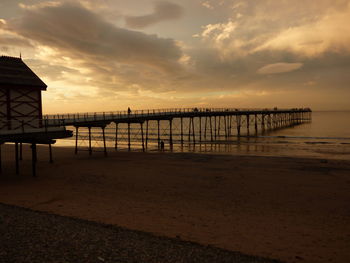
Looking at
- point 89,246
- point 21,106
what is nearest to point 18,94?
point 21,106

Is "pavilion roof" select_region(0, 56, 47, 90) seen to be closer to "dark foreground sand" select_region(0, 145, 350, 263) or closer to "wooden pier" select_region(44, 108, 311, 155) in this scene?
"wooden pier" select_region(44, 108, 311, 155)

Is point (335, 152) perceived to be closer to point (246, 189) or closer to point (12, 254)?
point (246, 189)

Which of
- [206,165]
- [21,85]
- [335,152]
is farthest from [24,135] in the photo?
[335,152]

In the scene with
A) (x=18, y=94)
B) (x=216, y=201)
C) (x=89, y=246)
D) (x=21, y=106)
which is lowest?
(x=216, y=201)

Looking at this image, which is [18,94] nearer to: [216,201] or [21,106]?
[21,106]

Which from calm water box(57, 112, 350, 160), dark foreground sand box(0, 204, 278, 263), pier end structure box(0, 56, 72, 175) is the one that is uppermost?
pier end structure box(0, 56, 72, 175)

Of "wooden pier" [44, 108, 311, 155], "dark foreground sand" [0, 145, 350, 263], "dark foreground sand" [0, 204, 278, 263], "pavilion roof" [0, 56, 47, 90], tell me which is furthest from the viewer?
"wooden pier" [44, 108, 311, 155]

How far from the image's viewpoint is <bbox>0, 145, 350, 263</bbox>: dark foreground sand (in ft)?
26.0

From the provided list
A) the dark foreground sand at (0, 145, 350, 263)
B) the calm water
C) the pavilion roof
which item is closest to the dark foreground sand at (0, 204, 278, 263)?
the dark foreground sand at (0, 145, 350, 263)

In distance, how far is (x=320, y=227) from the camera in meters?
8.98

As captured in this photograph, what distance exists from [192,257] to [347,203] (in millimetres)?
A: 9082

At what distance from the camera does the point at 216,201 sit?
11812 mm

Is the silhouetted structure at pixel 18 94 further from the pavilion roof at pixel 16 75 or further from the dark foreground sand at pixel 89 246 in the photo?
the dark foreground sand at pixel 89 246

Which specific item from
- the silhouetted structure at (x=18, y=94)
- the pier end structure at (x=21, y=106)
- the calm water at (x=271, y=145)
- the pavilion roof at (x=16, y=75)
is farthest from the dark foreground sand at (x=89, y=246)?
the calm water at (x=271, y=145)
